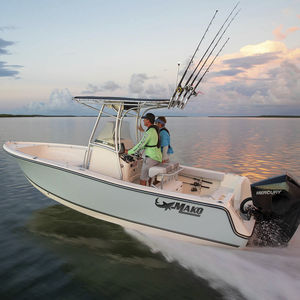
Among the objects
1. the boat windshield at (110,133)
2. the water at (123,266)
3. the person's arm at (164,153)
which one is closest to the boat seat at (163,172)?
the person's arm at (164,153)

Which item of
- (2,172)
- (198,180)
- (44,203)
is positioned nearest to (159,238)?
(198,180)

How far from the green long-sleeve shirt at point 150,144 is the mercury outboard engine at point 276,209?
6.18 ft

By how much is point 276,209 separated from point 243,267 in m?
1.08

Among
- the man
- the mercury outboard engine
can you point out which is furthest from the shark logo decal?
the mercury outboard engine

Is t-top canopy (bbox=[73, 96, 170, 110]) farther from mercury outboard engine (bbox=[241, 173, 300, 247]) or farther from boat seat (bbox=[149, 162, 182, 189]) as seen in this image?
mercury outboard engine (bbox=[241, 173, 300, 247])

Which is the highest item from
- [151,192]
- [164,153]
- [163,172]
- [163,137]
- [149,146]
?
[163,137]

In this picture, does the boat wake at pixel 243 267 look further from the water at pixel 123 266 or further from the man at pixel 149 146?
the man at pixel 149 146

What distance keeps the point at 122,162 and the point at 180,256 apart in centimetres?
209

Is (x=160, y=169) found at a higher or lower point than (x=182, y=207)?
higher

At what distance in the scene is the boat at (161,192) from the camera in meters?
4.16

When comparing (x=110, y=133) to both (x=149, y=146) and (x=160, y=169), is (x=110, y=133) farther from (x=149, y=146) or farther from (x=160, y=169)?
(x=160, y=169)

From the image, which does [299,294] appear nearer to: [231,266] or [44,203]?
[231,266]

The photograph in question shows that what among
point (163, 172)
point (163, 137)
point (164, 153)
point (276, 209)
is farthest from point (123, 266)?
point (276, 209)

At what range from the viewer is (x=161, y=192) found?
4.45m
